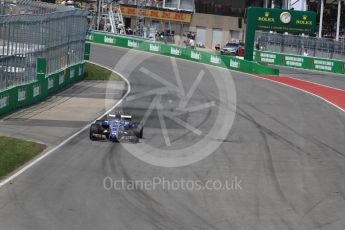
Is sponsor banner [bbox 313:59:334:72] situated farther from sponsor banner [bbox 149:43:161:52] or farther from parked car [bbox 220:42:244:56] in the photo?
sponsor banner [bbox 149:43:161:52]

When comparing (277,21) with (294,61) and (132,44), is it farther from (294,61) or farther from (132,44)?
(132,44)

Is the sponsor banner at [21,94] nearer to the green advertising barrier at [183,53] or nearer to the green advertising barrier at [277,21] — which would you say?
the green advertising barrier at [183,53]

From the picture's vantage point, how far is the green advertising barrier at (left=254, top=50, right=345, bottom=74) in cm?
5803

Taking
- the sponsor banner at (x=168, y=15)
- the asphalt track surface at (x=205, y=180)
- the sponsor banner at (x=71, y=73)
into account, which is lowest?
the asphalt track surface at (x=205, y=180)

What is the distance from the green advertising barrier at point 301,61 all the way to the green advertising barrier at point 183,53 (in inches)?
339

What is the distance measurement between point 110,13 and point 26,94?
46.6 meters

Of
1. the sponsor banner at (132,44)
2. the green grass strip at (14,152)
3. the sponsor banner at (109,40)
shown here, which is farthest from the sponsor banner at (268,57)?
the green grass strip at (14,152)

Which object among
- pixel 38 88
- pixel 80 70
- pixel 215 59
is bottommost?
pixel 38 88

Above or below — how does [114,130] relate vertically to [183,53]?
below

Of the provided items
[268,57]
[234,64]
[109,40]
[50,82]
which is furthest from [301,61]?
[50,82]

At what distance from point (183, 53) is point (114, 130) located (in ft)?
119

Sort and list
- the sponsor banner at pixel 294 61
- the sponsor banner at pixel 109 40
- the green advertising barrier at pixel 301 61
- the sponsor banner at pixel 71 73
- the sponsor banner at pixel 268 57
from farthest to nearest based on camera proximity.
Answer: the sponsor banner at pixel 109 40, the sponsor banner at pixel 268 57, the sponsor banner at pixel 294 61, the green advertising barrier at pixel 301 61, the sponsor banner at pixel 71 73

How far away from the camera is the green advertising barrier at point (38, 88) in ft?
83.3

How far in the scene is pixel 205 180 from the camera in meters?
16.7
